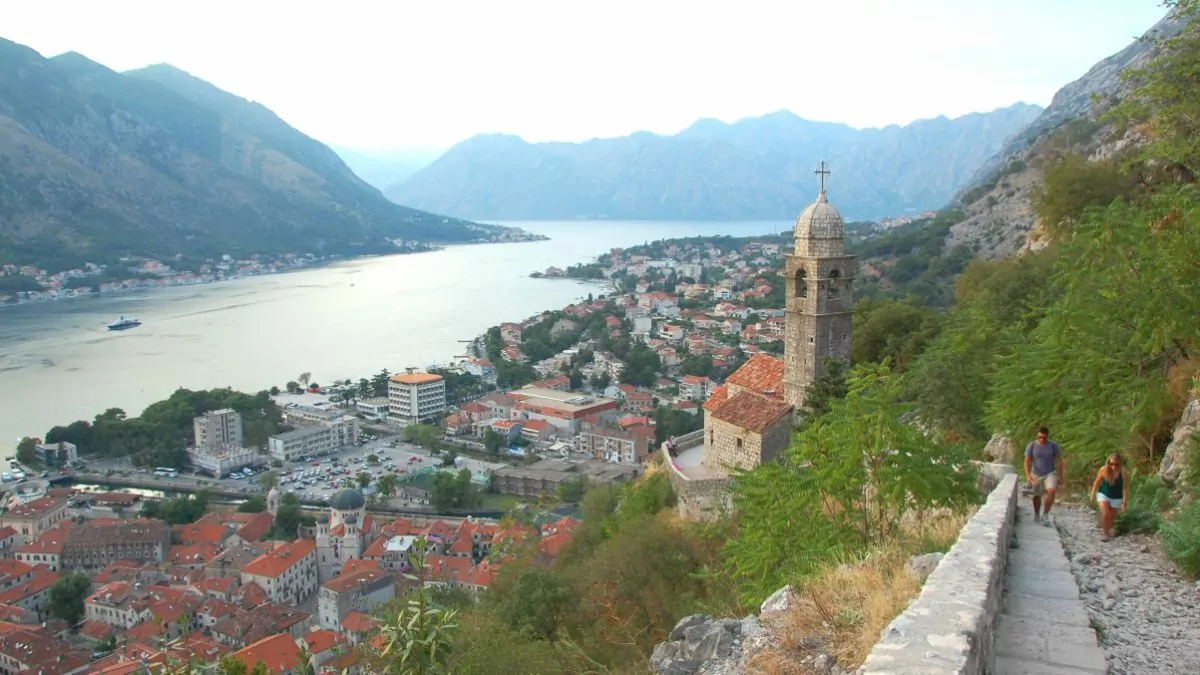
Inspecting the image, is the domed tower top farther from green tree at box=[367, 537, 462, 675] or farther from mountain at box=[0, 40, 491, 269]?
mountain at box=[0, 40, 491, 269]

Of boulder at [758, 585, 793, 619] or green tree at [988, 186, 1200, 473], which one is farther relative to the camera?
green tree at [988, 186, 1200, 473]

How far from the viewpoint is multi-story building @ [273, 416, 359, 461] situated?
100ft

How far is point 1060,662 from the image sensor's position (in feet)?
8.89

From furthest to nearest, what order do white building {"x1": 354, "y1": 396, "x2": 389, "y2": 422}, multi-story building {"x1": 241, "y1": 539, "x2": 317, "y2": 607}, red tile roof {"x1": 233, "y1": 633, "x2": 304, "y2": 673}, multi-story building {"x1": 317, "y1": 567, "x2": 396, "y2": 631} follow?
Answer: white building {"x1": 354, "y1": 396, "x2": 389, "y2": 422} → multi-story building {"x1": 241, "y1": 539, "x2": 317, "y2": 607} → multi-story building {"x1": 317, "y1": 567, "x2": 396, "y2": 631} → red tile roof {"x1": 233, "y1": 633, "x2": 304, "y2": 673}

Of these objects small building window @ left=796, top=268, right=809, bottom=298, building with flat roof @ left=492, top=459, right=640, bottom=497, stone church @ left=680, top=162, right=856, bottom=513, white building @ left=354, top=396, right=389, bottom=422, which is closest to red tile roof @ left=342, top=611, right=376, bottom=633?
stone church @ left=680, top=162, right=856, bottom=513

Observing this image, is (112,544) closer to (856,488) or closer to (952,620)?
(856,488)

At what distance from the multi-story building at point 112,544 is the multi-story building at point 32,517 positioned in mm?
1763

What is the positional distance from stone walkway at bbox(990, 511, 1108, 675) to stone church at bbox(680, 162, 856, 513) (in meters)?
7.22

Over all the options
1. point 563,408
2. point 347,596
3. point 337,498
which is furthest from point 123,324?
point 347,596

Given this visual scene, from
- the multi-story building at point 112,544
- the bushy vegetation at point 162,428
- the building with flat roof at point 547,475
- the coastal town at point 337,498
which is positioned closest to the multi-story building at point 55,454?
the coastal town at point 337,498

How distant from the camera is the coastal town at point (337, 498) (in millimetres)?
15805

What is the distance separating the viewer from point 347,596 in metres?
17.5

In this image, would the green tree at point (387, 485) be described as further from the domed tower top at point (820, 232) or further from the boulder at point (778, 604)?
the boulder at point (778, 604)

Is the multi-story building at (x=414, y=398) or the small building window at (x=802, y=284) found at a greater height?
the small building window at (x=802, y=284)
